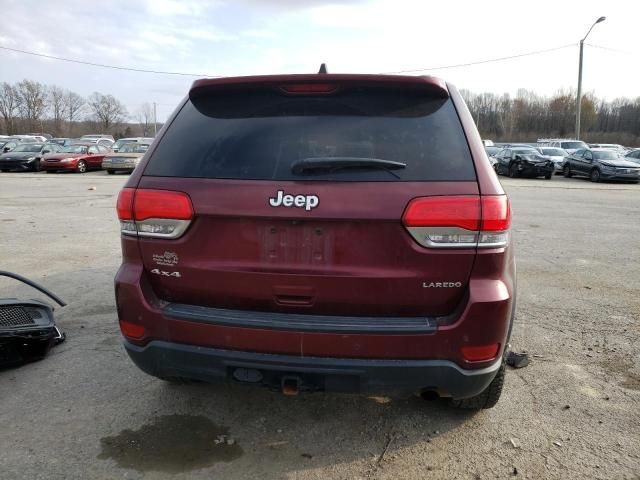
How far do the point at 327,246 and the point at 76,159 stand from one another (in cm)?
2642

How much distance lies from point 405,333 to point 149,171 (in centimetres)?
146

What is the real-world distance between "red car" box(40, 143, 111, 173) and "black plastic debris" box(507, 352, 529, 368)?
25753 millimetres

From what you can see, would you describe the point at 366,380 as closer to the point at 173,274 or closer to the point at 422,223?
the point at 422,223

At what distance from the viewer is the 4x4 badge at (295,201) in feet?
7.16

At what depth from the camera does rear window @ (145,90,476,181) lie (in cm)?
226

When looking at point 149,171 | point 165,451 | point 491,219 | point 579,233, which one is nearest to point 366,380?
point 491,219

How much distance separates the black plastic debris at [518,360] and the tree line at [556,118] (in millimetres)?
93097

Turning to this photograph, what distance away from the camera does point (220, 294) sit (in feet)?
7.73

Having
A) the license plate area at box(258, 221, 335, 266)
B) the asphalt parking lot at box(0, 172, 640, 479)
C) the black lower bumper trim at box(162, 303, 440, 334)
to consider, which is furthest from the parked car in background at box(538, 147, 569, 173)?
the license plate area at box(258, 221, 335, 266)

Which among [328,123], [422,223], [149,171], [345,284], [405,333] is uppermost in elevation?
[328,123]

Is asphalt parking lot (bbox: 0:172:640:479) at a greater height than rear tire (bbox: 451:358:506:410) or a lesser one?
lesser

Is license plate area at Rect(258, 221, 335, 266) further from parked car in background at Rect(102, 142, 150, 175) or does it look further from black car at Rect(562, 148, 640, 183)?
black car at Rect(562, 148, 640, 183)

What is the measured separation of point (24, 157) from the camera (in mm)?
25953

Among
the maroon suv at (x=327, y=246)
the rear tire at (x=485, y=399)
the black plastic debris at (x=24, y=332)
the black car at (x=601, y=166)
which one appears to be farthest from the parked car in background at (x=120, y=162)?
the rear tire at (x=485, y=399)
